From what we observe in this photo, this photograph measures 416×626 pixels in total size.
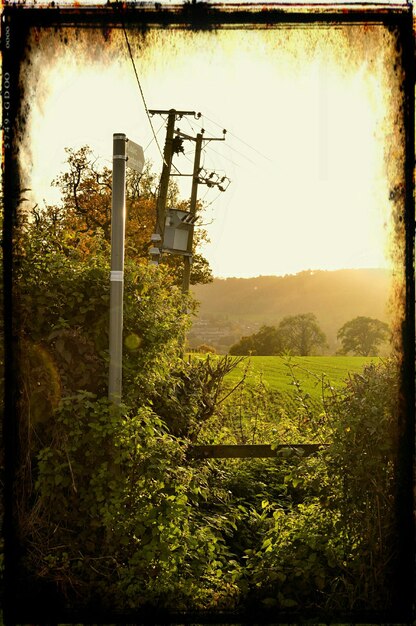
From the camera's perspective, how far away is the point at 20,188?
13.8ft

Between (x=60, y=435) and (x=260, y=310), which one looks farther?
(x=260, y=310)

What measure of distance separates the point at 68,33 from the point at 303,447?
12.5ft

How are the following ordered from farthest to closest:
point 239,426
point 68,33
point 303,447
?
point 239,426
point 303,447
point 68,33

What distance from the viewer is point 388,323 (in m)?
4.14

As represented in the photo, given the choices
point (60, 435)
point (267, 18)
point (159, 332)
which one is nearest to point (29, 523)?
point (60, 435)

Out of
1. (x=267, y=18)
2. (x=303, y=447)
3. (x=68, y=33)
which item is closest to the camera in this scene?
(x=267, y=18)

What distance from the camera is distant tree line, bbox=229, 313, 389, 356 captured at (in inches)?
1204

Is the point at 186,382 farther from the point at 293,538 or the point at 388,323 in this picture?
the point at 388,323

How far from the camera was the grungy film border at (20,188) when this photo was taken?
13.3ft

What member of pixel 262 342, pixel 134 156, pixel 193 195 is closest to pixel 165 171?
pixel 193 195

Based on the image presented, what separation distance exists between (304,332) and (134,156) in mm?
40374

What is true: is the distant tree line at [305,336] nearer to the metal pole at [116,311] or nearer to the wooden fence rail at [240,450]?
the wooden fence rail at [240,450]

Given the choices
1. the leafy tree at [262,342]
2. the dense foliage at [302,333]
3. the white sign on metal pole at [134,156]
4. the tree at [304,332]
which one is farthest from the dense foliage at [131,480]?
the tree at [304,332]

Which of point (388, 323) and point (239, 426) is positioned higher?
point (388, 323)
